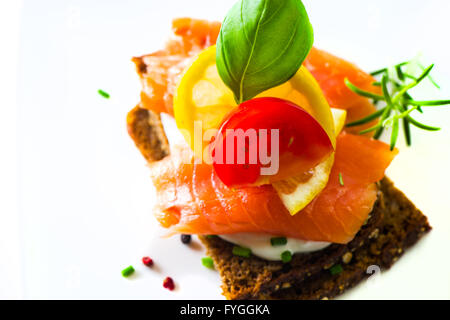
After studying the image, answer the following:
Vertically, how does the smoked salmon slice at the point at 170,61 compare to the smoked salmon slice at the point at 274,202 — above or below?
above

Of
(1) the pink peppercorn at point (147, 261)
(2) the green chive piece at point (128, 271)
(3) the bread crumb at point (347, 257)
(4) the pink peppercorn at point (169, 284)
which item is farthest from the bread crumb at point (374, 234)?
(2) the green chive piece at point (128, 271)

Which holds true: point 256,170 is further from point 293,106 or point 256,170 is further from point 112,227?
point 112,227

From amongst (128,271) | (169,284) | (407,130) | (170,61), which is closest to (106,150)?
(170,61)

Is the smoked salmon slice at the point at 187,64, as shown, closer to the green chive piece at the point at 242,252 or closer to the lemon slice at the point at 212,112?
the lemon slice at the point at 212,112

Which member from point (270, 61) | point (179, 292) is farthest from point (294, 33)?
point (179, 292)

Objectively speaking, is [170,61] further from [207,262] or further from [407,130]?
[407,130]

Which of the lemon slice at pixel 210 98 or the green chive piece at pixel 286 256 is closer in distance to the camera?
the lemon slice at pixel 210 98
